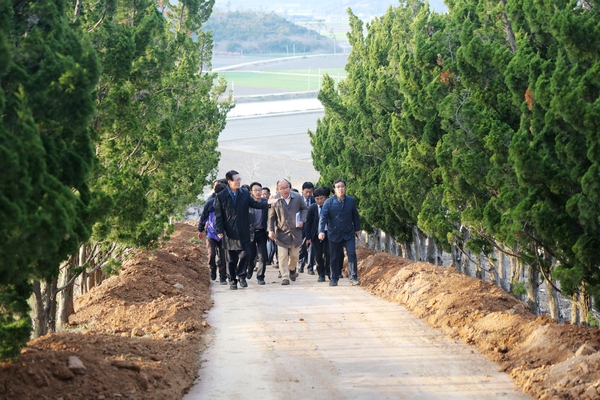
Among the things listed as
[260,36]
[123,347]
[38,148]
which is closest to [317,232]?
[123,347]

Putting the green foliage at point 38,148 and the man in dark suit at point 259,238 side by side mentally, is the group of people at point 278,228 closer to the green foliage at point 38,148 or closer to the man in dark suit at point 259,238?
the man in dark suit at point 259,238

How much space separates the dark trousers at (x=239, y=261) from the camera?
1539 centimetres

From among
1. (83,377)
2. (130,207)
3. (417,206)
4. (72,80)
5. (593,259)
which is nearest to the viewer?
(72,80)

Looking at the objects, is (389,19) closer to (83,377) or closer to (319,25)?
(83,377)

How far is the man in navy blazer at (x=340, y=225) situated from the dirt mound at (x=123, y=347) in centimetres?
225

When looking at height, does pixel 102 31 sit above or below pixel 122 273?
above

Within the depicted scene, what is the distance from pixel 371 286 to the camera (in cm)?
1559

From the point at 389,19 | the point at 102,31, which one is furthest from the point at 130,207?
the point at 389,19

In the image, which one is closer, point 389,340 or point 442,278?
point 389,340

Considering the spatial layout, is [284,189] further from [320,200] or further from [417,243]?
[417,243]

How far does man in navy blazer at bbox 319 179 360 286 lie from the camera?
51.7ft

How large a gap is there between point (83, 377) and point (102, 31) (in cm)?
581

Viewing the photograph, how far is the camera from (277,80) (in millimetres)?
110125

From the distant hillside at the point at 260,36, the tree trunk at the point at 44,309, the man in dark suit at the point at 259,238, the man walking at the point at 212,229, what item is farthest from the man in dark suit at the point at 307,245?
the distant hillside at the point at 260,36
